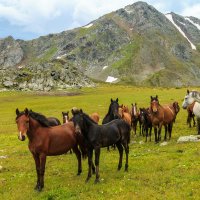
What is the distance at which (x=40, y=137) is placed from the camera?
15711 mm

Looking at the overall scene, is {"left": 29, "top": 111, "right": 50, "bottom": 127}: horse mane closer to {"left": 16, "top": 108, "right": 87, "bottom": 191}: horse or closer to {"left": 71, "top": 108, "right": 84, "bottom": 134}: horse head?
{"left": 16, "top": 108, "right": 87, "bottom": 191}: horse

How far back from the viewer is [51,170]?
762 inches

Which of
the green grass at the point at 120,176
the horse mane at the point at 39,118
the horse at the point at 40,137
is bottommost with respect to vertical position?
the green grass at the point at 120,176

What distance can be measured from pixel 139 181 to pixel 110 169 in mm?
3091

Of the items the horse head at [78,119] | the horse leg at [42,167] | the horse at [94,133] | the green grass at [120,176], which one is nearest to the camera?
the green grass at [120,176]

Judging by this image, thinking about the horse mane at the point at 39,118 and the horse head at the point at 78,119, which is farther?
the horse mane at the point at 39,118

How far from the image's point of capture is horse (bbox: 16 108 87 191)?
15125 millimetres

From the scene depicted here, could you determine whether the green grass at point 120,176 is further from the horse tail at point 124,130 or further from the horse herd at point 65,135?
the horse tail at point 124,130

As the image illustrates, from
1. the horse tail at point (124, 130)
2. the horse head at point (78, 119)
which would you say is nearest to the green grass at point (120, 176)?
the horse tail at point (124, 130)

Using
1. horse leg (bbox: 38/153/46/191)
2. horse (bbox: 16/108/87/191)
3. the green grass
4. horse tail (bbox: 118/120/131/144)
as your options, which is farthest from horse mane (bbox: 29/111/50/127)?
horse tail (bbox: 118/120/131/144)

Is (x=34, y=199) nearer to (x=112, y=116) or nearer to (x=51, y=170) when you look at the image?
(x=51, y=170)

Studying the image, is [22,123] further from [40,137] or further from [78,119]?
[78,119]

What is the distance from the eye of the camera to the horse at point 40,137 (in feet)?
49.6

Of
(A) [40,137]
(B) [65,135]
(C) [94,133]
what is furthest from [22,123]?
(C) [94,133]
